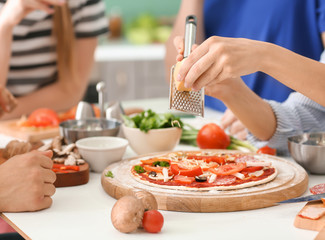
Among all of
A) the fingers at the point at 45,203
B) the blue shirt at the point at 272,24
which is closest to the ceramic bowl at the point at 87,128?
the fingers at the point at 45,203

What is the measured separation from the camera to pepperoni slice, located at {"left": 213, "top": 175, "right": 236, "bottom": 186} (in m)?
1.33

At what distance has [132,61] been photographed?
5012mm

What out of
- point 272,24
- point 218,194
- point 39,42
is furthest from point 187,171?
point 39,42

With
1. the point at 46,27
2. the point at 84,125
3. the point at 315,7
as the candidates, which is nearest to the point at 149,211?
the point at 84,125

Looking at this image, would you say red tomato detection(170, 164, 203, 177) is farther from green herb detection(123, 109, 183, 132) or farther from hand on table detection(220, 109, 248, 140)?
hand on table detection(220, 109, 248, 140)

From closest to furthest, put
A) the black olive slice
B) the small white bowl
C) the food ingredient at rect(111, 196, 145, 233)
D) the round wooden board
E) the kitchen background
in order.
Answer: the food ingredient at rect(111, 196, 145, 233) < the round wooden board < the black olive slice < the small white bowl < the kitchen background

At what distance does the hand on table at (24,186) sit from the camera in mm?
1250

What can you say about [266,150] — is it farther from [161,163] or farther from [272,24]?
[272,24]

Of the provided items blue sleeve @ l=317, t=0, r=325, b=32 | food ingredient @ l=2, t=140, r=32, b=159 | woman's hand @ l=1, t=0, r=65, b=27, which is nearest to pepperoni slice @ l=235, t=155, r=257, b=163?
food ingredient @ l=2, t=140, r=32, b=159

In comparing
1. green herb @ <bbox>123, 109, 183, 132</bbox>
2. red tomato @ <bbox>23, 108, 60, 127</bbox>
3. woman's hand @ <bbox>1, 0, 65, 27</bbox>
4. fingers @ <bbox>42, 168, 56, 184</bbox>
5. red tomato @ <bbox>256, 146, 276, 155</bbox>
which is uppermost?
woman's hand @ <bbox>1, 0, 65, 27</bbox>

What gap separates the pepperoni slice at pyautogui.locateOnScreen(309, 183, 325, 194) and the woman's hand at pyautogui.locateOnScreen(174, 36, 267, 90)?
37 centimetres

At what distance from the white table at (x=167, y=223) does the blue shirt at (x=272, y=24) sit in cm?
119

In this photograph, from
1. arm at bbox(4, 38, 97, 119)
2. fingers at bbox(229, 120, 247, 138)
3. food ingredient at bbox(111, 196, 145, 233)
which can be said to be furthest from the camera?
arm at bbox(4, 38, 97, 119)

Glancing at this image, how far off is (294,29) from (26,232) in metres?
1.66
